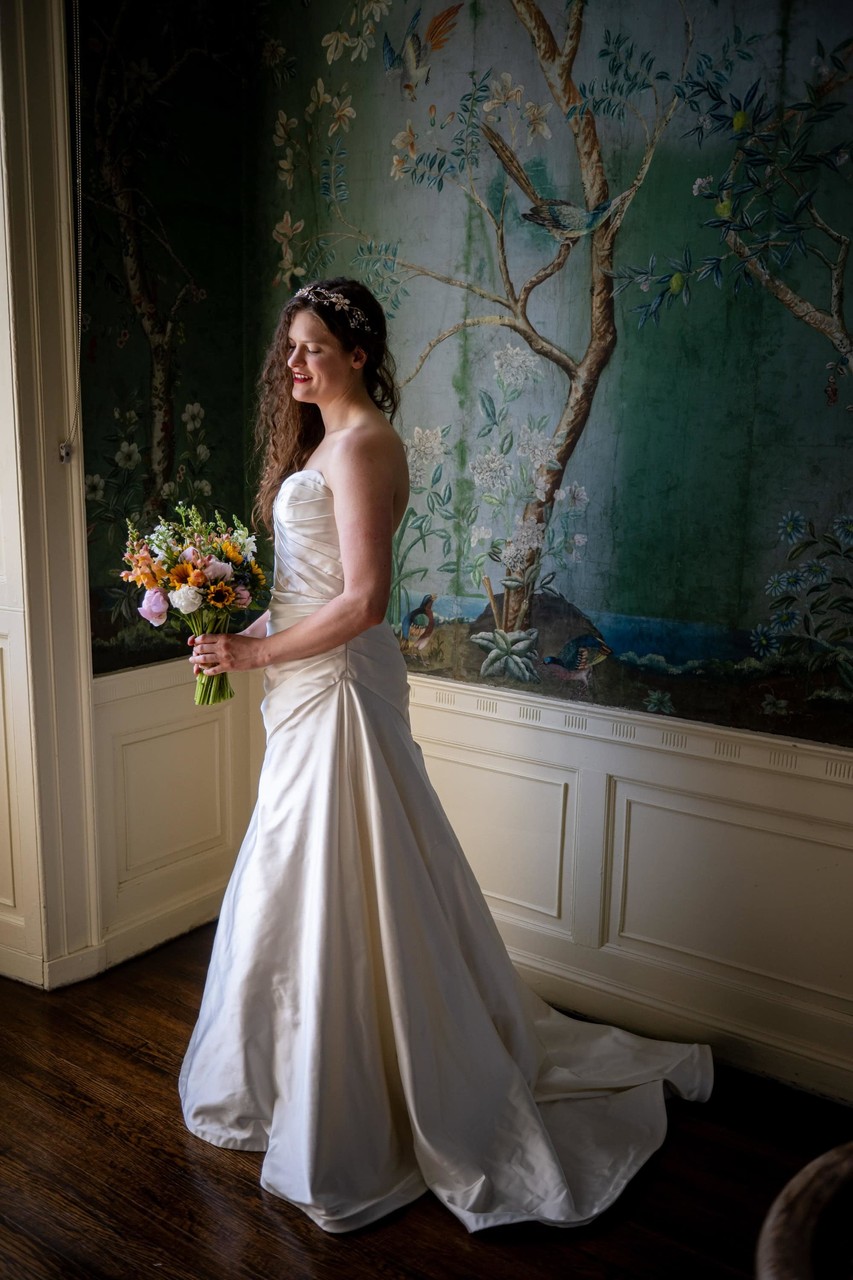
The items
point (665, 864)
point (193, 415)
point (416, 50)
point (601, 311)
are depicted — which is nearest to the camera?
point (601, 311)

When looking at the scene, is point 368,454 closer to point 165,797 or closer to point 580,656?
point 580,656

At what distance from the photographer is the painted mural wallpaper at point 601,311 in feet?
7.74

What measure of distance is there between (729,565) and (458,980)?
1210mm

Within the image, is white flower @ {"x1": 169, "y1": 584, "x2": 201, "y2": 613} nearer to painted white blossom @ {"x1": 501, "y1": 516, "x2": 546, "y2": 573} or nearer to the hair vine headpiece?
the hair vine headpiece

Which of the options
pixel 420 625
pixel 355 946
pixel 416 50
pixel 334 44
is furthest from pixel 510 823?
pixel 334 44

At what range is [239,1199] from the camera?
210cm

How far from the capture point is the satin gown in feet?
6.84

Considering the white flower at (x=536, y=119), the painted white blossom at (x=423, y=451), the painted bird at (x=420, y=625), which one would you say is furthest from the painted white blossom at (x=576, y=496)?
the white flower at (x=536, y=119)

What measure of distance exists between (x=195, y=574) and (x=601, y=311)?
129 centimetres

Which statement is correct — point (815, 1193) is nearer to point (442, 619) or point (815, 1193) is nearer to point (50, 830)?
point (442, 619)

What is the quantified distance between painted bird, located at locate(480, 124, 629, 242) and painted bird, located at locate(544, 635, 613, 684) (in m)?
1.08

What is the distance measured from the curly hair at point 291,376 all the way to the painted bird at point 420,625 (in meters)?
0.68

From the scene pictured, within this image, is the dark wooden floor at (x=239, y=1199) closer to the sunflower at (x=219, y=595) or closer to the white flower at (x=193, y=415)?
the sunflower at (x=219, y=595)

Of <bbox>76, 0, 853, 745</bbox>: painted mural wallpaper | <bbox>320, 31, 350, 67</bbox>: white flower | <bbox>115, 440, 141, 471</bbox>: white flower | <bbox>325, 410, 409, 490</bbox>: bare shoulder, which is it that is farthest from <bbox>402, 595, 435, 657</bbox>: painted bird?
<bbox>320, 31, 350, 67</bbox>: white flower
